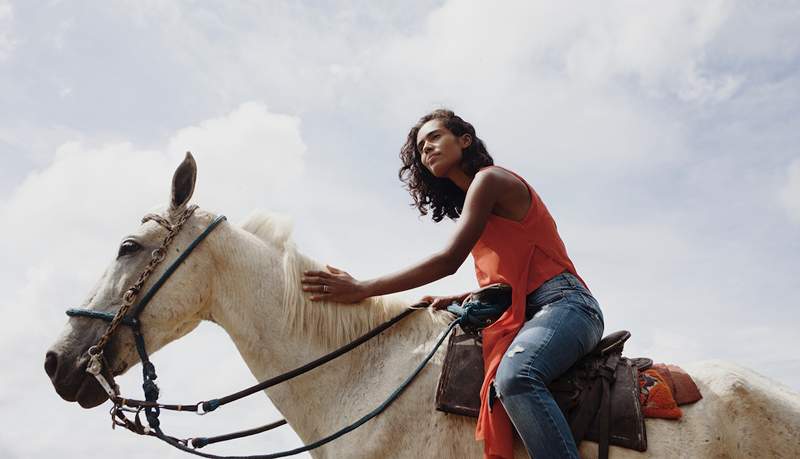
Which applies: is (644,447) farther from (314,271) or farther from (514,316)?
(314,271)

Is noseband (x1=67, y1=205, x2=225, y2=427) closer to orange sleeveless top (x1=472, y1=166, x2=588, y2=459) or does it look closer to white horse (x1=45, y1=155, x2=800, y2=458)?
white horse (x1=45, y1=155, x2=800, y2=458)

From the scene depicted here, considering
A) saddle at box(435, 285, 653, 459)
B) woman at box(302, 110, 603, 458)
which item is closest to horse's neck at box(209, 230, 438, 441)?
woman at box(302, 110, 603, 458)

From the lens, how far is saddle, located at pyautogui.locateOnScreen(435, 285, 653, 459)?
3502mm

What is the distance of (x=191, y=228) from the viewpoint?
4387 mm

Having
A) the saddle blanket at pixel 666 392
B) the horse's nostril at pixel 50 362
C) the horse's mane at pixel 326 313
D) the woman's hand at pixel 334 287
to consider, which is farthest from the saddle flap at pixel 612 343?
the horse's nostril at pixel 50 362

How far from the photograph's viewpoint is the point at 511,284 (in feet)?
12.9

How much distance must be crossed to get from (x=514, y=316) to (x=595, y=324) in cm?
53

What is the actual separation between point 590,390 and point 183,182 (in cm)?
328

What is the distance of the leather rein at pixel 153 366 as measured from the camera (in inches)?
160

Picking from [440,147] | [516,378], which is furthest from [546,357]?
[440,147]

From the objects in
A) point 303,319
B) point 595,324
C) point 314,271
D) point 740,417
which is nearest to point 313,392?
point 303,319

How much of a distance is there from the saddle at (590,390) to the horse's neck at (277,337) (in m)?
0.43

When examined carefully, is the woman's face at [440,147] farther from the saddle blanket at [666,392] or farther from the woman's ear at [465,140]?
the saddle blanket at [666,392]

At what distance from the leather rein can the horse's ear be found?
0.09 metres
